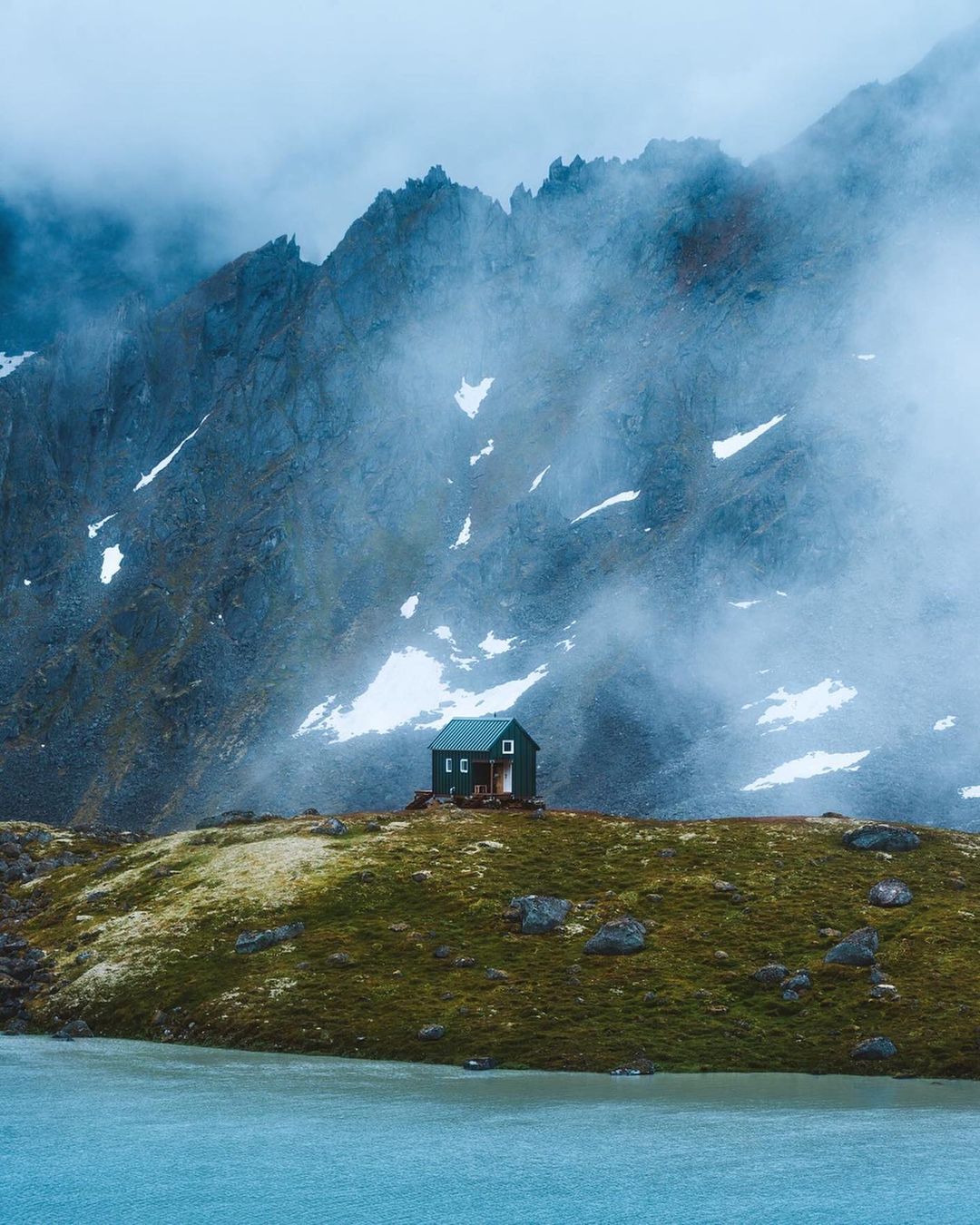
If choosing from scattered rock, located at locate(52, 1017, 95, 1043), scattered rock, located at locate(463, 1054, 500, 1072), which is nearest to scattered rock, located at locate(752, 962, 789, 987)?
scattered rock, located at locate(463, 1054, 500, 1072)

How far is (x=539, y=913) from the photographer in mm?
75625

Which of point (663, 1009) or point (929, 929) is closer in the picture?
point (663, 1009)

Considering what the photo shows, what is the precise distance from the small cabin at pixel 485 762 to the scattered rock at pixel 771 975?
161 feet

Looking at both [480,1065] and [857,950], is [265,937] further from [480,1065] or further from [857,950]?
[857,950]

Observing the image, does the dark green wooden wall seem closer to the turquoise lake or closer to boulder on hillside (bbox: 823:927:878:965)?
boulder on hillside (bbox: 823:927:878:965)

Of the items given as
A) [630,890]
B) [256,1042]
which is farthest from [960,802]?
[256,1042]

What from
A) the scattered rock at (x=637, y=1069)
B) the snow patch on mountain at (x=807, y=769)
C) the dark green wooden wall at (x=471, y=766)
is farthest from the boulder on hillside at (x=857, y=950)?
the snow patch on mountain at (x=807, y=769)

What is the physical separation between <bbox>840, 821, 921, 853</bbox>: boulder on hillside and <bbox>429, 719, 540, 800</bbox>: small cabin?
3528cm

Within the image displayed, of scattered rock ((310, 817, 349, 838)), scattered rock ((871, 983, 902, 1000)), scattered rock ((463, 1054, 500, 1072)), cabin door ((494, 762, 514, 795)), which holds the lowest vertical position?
scattered rock ((463, 1054, 500, 1072))

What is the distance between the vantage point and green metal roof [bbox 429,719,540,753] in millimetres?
114500

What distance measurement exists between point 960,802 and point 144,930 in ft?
451

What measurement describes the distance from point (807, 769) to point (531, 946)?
134395mm

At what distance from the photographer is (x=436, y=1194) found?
3738 cm

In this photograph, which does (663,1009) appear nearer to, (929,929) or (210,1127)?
(929,929)
